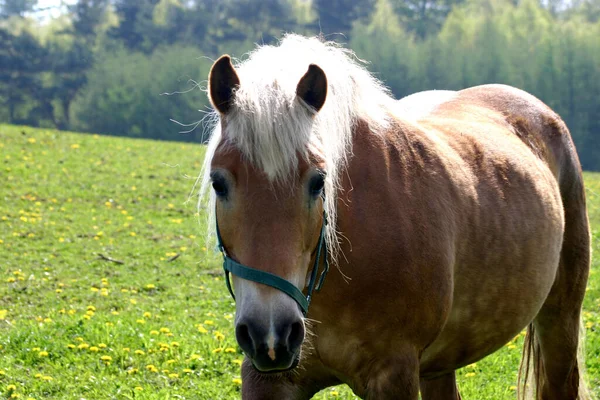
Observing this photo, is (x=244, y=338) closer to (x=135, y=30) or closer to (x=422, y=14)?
(x=135, y=30)

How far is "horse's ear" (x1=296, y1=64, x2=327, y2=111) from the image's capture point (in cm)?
242

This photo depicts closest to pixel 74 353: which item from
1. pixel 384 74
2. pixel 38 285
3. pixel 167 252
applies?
pixel 38 285

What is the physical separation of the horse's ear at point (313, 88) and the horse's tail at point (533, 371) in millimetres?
2456

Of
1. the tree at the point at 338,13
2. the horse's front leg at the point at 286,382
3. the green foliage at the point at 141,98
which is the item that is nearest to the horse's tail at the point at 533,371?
the horse's front leg at the point at 286,382

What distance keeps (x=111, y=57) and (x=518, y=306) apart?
4690 centimetres

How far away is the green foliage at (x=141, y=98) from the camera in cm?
4244

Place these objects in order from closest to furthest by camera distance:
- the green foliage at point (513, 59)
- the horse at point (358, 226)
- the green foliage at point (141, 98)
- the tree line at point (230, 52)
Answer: the horse at point (358, 226), the green foliage at point (513, 59), the tree line at point (230, 52), the green foliage at point (141, 98)

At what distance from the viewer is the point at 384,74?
4228cm

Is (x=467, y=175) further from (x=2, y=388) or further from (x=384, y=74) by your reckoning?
(x=384, y=74)

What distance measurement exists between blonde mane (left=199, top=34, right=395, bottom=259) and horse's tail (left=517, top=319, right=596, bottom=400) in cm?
200

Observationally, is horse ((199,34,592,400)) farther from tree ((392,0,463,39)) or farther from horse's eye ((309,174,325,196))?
Result: tree ((392,0,463,39))

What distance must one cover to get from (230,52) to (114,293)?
40875mm

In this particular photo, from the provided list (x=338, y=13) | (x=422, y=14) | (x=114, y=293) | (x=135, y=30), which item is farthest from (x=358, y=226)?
(x=422, y=14)

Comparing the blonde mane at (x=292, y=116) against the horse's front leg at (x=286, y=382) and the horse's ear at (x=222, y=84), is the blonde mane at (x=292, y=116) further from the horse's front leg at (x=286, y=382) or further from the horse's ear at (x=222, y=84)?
the horse's front leg at (x=286, y=382)
